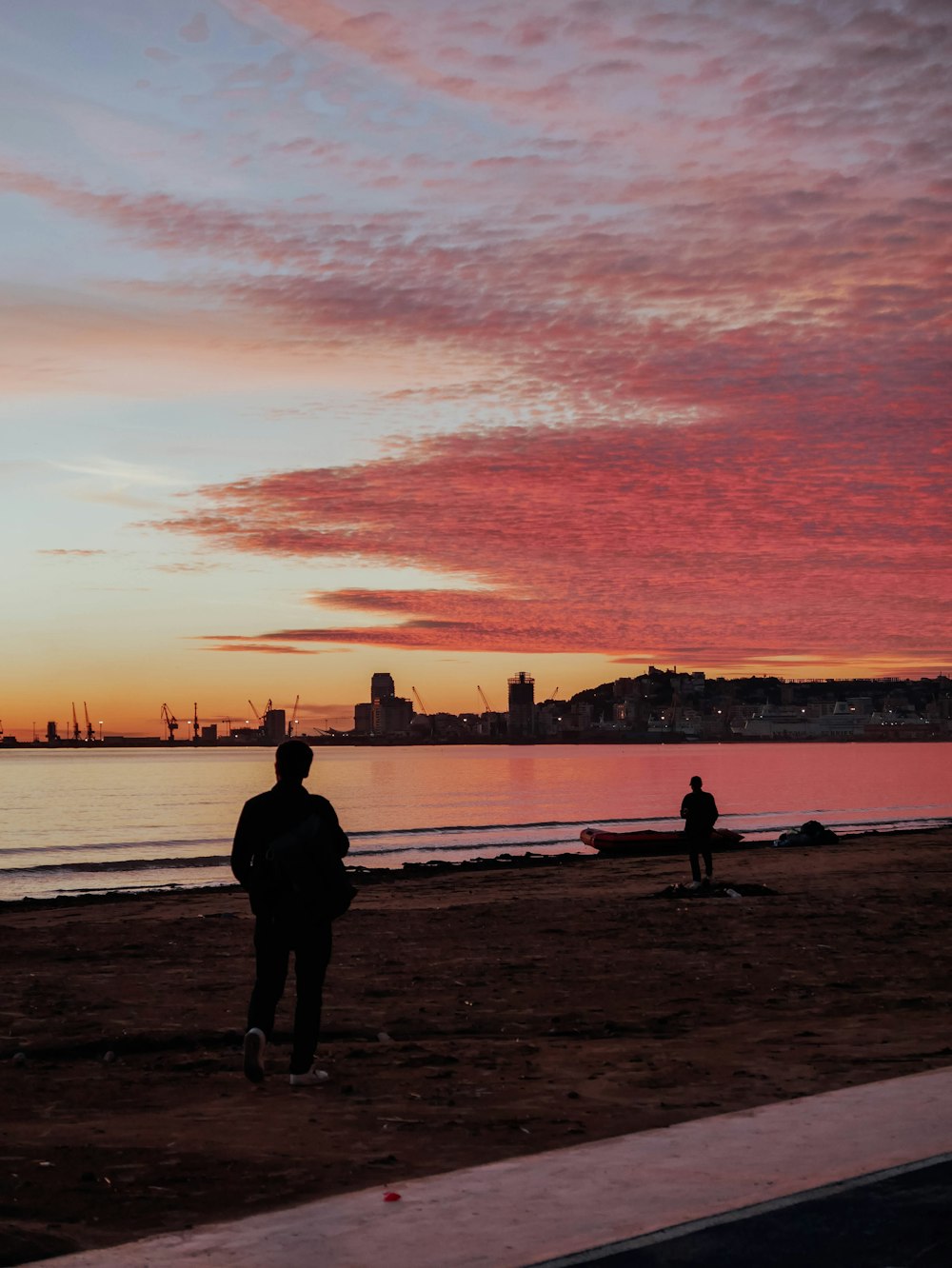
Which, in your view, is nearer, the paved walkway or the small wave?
the paved walkway

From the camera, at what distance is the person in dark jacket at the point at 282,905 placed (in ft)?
27.3

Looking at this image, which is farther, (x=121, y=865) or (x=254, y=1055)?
(x=121, y=865)

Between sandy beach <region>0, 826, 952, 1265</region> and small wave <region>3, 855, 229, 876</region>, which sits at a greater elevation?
sandy beach <region>0, 826, 952, 1265</region>

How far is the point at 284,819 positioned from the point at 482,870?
1281 inches

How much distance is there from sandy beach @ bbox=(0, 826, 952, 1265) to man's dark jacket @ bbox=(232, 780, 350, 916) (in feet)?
4.20

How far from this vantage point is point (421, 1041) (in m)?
10.8

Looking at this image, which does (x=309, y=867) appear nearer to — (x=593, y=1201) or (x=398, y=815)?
(x=593, y=1201)

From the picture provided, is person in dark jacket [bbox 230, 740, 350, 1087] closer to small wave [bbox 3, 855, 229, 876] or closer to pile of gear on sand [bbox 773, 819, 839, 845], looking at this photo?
pile of gear on sand [bbox 773, 819, 839, 845]

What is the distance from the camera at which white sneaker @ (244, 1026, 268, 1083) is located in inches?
334

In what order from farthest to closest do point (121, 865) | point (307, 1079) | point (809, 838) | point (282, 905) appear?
point (121, 865) → point (809, 838) → point (307, 1079) → point (282, 905)

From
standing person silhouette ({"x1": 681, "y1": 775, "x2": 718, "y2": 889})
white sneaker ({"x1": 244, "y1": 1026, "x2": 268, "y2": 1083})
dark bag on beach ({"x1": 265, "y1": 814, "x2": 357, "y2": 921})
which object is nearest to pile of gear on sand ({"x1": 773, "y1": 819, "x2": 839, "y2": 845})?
standing person silhouette ({"x1": 681, "y1": 775, "x2": 718, "y2": 889})

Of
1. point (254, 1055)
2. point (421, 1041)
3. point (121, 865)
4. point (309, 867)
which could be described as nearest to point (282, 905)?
point (309, 867)

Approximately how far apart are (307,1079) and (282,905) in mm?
Answer: 1424

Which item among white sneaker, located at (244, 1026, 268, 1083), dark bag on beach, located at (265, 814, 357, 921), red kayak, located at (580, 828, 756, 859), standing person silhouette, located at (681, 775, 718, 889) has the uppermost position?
dark bag on beach, located at (265, 814, 357, 921)
